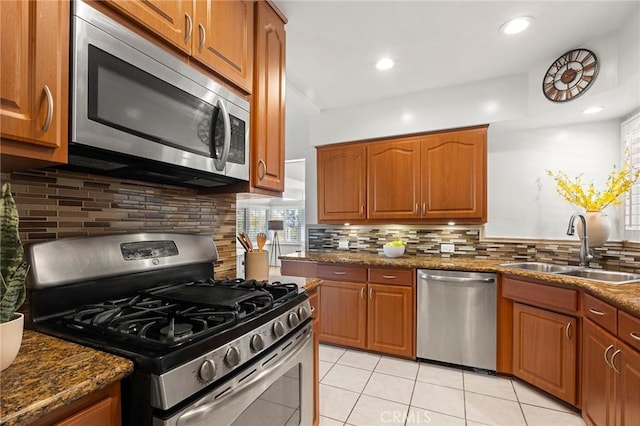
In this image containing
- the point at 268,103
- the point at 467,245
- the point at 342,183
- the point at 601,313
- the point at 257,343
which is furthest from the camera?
the point at 342,183

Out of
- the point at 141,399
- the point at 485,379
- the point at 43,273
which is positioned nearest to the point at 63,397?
the point at 141,399

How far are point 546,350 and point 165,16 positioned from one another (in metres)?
2.91

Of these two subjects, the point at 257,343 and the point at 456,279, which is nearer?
the point at 257,343

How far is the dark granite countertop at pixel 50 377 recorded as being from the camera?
0.58 meters

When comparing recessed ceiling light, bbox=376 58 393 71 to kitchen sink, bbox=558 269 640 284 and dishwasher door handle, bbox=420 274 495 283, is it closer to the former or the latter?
dishwasher door handle, bbox=420 274 495 283

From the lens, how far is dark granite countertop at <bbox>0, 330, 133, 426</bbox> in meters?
0.58

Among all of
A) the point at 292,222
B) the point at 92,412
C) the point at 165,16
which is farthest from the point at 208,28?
the point at 292,222

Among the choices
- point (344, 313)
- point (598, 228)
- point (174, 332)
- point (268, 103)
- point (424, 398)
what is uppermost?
point (268, 103)

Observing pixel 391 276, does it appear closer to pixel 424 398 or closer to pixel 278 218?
Answer: pixel 424 398

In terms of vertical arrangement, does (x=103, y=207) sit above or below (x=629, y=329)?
above

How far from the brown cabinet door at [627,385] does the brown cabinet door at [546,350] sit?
0.51 metres

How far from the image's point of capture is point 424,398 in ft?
7.13

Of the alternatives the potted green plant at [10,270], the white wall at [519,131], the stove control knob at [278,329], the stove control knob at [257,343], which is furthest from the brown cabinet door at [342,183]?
the potted green plant at [10,270]

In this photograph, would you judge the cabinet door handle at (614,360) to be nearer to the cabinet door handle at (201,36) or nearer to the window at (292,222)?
the cabinet door handle at (201,36)
